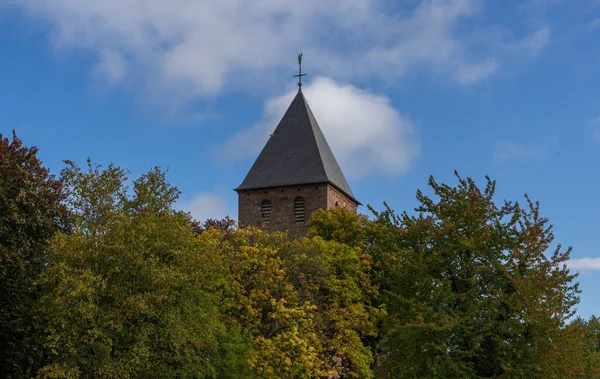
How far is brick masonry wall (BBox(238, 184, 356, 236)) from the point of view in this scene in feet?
186

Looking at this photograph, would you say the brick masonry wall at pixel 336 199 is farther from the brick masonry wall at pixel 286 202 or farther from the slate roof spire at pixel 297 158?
the slate roof spire at pixel 297 158

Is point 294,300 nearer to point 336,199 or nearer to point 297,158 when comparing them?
point 336,199

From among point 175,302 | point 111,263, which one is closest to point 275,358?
point 175,302

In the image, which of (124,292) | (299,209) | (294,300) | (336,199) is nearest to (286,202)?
(299,209)

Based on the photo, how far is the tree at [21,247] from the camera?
29344mm

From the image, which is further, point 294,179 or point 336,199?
point 336,199

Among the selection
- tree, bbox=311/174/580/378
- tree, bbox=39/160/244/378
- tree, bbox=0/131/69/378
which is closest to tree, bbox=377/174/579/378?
tree, bbox=311/174/580/378

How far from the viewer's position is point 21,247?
97.9ft

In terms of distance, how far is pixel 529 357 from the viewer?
29.1 metres

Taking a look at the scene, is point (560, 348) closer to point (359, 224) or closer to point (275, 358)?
point (275, 358)

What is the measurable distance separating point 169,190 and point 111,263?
15.0 ft

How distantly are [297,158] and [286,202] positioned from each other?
3.48m

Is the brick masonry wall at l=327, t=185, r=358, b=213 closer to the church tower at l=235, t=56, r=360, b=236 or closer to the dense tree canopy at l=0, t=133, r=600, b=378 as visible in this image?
the church tower at l=235, t=56, r=360, b=236

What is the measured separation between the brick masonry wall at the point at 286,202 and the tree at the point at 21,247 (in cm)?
2502
